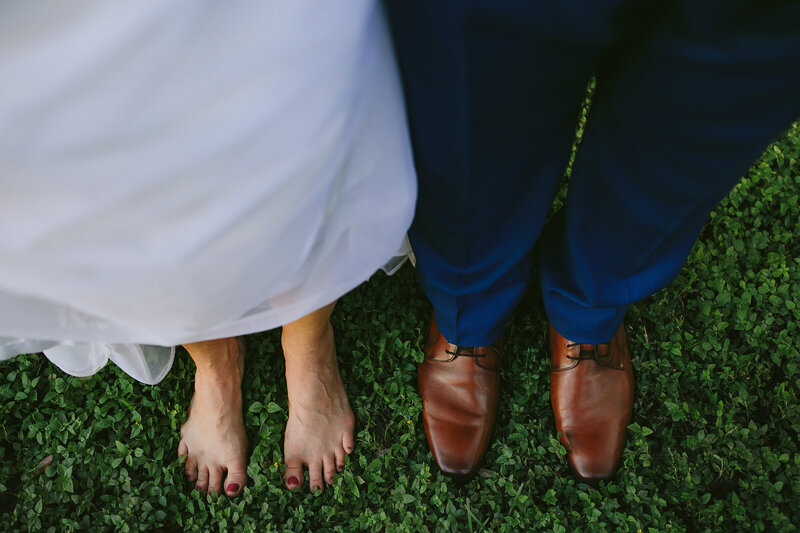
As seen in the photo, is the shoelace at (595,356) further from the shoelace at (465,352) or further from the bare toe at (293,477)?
the bare toe at (293,477)

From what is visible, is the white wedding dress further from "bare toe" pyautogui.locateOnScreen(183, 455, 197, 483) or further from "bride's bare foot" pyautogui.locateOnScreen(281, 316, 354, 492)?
"bare toe" pyautogui.locateOnScreen(183, 455, 197, 483)

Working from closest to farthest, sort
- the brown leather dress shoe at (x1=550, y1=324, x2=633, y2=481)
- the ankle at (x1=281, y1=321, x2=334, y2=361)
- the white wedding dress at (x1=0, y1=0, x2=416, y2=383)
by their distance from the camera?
the white wedding dress at (x1=0, y1=0, x2=416, y2=383) → the ankle at (x1=281, y1=321, x2=334, y2=361) → the brown leather dress shoe at (x1=550, y1=324, x2=633, y2=481)

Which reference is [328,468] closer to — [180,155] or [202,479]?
[202,479]

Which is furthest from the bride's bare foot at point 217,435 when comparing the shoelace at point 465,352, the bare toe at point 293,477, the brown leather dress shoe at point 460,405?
the shoelace at point 465,352

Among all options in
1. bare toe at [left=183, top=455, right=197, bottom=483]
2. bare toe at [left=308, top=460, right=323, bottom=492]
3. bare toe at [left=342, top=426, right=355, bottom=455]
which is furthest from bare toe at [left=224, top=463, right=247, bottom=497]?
bare toe at [left=342, top=426, right=355, bottom=455]

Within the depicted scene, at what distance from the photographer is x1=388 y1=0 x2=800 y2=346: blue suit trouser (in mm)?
855

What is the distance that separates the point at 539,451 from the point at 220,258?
1325mm

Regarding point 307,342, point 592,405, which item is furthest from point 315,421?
point 592,405

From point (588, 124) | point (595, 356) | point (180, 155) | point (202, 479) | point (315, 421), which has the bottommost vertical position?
point (202, 479)

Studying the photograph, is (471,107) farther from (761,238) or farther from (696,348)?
(761,238)

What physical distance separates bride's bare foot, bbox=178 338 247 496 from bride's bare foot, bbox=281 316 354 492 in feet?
0.52

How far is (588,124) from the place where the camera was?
132 centimetres

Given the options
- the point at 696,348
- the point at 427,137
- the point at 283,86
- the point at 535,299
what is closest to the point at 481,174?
the point at 427,137

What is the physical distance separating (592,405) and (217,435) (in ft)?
3.99
